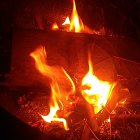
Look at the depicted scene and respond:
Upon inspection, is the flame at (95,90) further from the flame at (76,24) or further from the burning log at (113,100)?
the flame at (76,24)

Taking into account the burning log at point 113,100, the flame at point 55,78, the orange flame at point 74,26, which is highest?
the orange flame at point 74,26

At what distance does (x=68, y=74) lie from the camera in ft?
10.6

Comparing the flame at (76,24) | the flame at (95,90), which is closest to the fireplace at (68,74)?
the flame at (95,90)

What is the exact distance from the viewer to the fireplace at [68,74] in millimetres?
3055

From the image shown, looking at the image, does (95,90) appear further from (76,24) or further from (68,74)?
(76,24)

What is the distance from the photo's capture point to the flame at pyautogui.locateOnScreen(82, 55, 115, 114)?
9.65ft

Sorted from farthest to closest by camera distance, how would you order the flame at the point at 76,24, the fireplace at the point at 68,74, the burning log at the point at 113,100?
the flame at the point at 76,24 < the fireplace at the point at 68,74 < the burning log at the point at 113,100

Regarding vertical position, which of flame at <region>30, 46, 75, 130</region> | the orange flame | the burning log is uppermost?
the orange flame

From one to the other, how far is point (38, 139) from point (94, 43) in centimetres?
141

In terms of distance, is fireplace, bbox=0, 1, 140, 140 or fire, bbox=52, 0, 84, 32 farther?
fire, bbox=52, 0, 84, 32

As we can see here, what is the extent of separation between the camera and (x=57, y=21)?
4.32 m

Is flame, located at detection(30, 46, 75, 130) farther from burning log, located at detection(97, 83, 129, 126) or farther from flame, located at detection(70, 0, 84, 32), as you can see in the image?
flame, located at detection(70, 0, 84, 32)

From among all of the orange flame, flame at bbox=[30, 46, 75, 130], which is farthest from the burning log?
the orange flame

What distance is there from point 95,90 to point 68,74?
1.21ft
